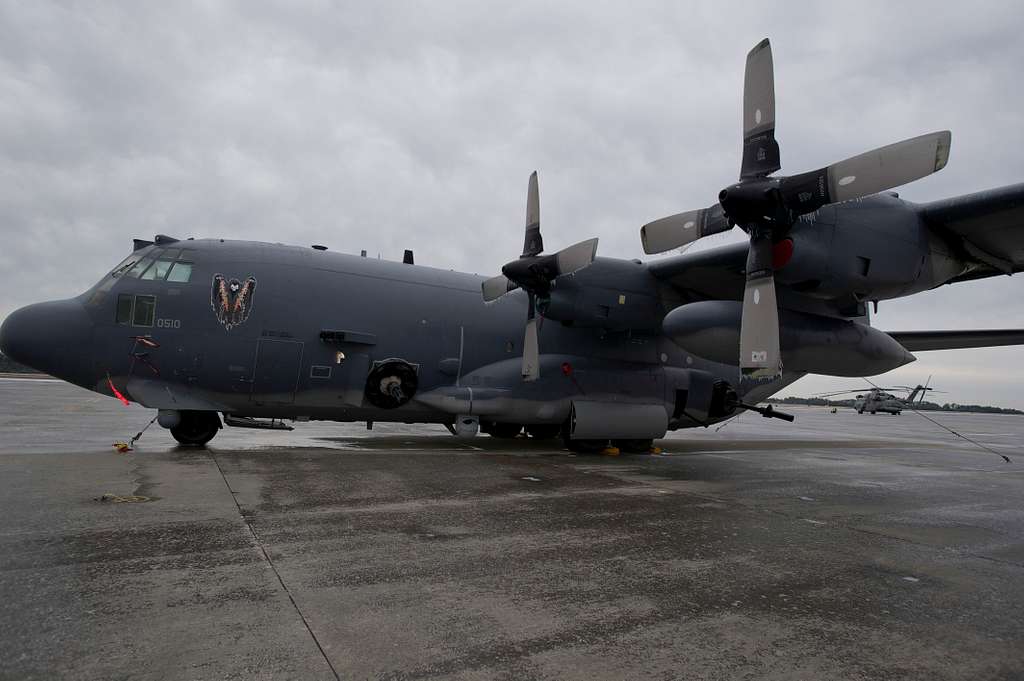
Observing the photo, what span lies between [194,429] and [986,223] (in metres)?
13.2

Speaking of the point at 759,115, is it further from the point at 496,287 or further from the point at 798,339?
the point at 496,287

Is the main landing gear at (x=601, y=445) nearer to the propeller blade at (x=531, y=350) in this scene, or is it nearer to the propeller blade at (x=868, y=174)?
the propeller blade at (x=531, y=350)

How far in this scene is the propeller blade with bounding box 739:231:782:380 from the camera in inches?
324

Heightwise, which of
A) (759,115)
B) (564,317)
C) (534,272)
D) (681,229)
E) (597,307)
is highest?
(759,115)

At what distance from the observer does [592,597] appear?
3.66 meters

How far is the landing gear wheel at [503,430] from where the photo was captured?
49.3 feet

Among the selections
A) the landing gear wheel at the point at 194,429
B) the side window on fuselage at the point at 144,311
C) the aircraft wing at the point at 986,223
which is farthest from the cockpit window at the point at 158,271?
the aircraft wing at the point at 986,223

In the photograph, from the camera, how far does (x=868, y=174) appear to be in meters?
7.39

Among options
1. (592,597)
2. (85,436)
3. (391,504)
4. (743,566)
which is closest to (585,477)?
(391,504)

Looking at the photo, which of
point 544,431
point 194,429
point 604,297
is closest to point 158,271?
point 194,429

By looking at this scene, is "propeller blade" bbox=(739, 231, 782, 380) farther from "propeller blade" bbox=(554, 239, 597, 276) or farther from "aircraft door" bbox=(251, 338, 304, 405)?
"aircraft door" bbox=(251, 338, 304, 405)

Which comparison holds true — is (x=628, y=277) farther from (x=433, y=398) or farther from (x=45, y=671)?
(x=45, y=671)

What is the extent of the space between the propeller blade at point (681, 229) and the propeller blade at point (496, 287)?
3.29 meters

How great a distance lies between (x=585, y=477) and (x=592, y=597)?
5.21 m
